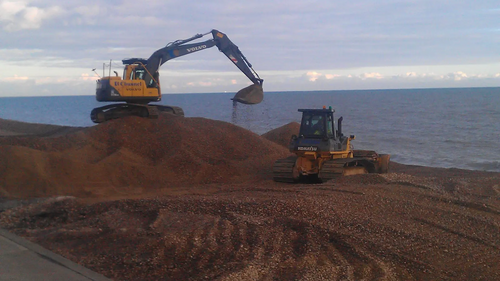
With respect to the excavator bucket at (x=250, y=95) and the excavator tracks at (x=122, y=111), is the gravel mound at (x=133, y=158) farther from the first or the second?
the excavator bucket at (x=250, y=95)

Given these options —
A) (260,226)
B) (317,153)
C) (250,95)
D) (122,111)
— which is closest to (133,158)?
(122,111)

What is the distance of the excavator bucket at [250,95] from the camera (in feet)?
71.7

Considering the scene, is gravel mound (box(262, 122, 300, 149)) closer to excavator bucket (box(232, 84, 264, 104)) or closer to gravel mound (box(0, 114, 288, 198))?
gravel mound (box(0, 114, 288, 198))

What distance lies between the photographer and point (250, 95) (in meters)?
22.0

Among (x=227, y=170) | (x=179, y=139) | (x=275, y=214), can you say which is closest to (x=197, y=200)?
(x=275, y=214)

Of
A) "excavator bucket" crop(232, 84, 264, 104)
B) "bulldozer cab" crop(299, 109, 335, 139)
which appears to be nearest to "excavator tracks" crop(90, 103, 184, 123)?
"excavator bucket" crop(232, 84, 264, 104)

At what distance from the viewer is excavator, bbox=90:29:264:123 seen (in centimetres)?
2166

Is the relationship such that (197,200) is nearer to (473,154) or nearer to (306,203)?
(306,203)

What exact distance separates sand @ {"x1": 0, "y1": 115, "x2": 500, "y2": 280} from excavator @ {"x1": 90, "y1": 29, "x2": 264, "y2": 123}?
21.8 feet

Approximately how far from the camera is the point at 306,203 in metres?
9.65

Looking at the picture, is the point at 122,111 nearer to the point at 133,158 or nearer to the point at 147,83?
the point at 147,83

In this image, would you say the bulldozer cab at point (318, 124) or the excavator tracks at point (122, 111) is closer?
the bulldozer cab at point (318, 124)

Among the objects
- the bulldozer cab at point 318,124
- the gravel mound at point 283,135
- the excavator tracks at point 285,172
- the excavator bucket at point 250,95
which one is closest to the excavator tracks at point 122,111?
the excavator bucket at point 250,95

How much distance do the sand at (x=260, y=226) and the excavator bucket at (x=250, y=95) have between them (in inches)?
275
